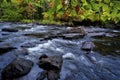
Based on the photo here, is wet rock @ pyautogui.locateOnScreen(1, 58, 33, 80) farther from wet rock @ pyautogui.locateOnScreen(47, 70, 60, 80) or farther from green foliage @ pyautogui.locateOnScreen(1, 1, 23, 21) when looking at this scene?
green foliage @ pyautogui.locateOnScreen(1, 1, 23, 21)

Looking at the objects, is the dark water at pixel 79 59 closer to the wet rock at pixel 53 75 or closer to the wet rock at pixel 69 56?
the wet rock at pixel 69 56

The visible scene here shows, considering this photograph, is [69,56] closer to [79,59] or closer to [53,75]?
[79,59]

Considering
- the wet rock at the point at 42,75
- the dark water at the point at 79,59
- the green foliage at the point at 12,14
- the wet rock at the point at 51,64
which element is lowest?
the green foliage at the point at 12,14

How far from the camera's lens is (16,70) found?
846cm

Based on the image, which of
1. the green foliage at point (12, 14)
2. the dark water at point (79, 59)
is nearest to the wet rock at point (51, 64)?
the dark water at point (79, 59)

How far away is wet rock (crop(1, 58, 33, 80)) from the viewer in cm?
823

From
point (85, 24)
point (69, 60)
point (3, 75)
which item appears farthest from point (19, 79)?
point (85, 24)

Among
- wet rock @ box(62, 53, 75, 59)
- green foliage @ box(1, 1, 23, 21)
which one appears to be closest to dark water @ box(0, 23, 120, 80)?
wet rock @ box(62, 53, 75, 59)

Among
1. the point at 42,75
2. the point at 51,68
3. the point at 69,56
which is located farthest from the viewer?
the point at 69,56

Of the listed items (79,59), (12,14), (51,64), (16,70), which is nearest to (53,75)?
(51,64)

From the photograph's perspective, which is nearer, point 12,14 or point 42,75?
point 42,75

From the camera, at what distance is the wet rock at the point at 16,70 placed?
823cm

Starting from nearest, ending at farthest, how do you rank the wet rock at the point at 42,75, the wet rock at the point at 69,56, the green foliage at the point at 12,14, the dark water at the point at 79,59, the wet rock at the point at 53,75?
the wet rock at the point at 53,75
the wet rock at the point at 42,75
the dark water at the point at 79,59
the wet rock at the point at 69,56
the green foliage at the point at 12,14

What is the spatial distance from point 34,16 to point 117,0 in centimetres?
4072
